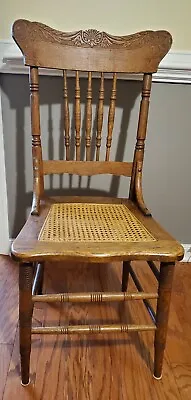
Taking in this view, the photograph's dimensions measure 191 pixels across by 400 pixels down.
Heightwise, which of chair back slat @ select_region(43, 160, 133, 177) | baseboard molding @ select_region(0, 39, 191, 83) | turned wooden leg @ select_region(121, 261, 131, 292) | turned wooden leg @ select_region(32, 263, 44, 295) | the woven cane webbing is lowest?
turned wooden leg @ select_region(121, 261, 131, 292)

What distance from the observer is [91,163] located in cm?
96

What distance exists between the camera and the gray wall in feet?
3.64

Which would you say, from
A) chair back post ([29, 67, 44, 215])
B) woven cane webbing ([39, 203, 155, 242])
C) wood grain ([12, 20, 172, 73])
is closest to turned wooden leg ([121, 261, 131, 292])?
woven cane webbing ([39, 203, 155, 242])

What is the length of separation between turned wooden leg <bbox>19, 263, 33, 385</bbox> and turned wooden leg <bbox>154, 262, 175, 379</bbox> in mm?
290

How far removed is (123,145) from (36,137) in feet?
1.25

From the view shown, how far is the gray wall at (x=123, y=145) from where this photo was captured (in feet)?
3.64

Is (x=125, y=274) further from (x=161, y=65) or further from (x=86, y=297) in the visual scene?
(x=161, y=65)

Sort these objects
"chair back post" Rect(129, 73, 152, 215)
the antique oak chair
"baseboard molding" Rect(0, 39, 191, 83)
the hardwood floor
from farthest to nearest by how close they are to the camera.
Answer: "baseboard molding" Rect(0, 39, 191, 83)
"chair back post" Rect(129, 73, 152, 215)
the hardwood floor
the antique oak chair

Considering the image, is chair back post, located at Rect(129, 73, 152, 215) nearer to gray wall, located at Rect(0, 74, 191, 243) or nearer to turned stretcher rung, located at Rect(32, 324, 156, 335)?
gray wall, located at Rect(0, 74, 191, 243)

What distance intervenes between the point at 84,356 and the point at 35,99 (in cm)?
71

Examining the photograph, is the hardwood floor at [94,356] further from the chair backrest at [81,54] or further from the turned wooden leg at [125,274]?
the chair backrest at [81,54]

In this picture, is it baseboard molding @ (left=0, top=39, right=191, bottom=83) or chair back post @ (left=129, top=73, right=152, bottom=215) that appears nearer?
chair back post @ (left=129, top=73, right=152, bottom=215)

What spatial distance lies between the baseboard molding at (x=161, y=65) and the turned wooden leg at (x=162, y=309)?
2.24ft

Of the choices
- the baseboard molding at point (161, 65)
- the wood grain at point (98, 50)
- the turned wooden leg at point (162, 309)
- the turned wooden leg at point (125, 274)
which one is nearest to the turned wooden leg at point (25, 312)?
the turned wooden leg at point (162, 309)
